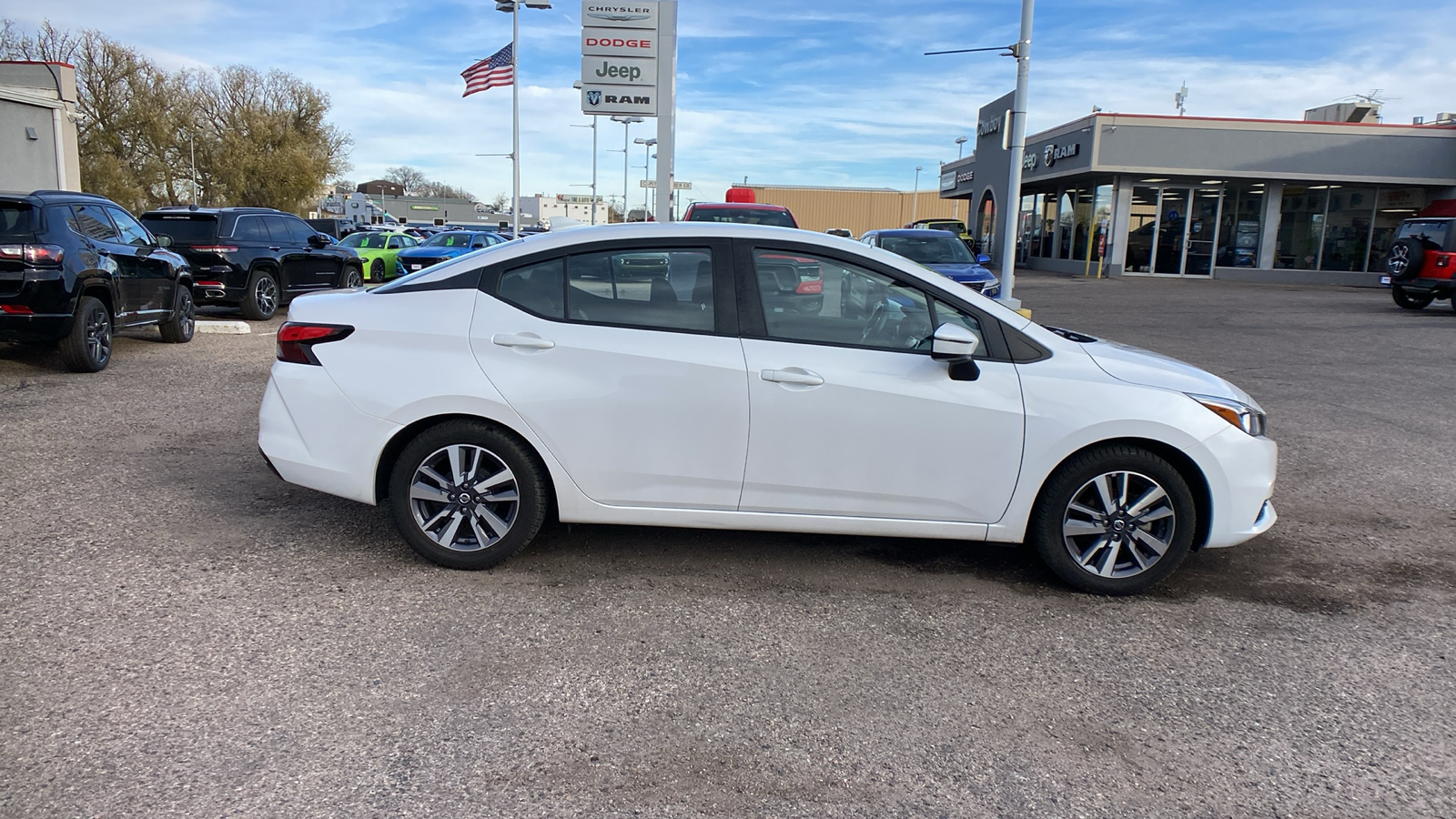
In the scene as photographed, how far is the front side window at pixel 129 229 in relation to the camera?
10211mm

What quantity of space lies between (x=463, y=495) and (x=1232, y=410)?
3475 mm

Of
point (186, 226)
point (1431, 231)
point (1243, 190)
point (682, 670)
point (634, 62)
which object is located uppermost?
point (634, 62)

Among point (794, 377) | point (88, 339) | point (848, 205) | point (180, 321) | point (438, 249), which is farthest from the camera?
point (848, 205)

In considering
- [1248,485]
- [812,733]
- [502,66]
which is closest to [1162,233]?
[502,66]

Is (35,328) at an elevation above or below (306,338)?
below

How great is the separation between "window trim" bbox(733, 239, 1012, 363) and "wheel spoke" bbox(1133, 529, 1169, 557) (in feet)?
3.16

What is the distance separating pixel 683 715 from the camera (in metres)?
3.20

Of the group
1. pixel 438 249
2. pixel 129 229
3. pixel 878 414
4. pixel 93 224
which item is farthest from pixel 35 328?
pixel 438 249

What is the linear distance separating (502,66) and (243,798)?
26631mm

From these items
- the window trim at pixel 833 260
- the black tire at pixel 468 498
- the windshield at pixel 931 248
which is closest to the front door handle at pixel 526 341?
the black tire at pixel 468 498

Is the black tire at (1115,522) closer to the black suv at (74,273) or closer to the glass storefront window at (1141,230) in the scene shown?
the black suv at (74,273)

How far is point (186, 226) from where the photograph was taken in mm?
14070

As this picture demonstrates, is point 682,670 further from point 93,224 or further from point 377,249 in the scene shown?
point 377,249

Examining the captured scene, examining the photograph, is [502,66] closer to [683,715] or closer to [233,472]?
[233,472]
